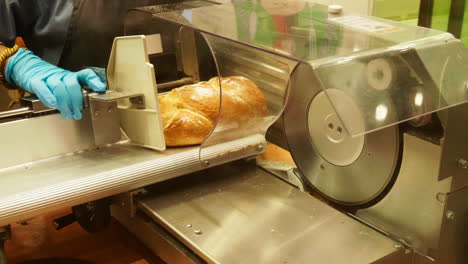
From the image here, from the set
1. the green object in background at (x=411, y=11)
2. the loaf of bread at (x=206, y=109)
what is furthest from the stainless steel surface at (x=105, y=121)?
the green object in background at (x=411, y=11)

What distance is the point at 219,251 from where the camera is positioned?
0.92 meters

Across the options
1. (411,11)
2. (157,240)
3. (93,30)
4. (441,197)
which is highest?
(93,30)

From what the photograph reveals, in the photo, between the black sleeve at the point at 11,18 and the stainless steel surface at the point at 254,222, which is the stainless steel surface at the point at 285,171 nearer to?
the stainless steel surface at the point at 254,222

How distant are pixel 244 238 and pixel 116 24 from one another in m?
0.90

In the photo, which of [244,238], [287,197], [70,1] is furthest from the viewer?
[70,1]

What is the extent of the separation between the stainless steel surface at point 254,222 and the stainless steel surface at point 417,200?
0.26 ft

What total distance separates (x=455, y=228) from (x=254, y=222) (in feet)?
1.28

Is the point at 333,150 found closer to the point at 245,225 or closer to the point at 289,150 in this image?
the point at 289,150

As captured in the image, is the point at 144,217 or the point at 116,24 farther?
the point at 116,24

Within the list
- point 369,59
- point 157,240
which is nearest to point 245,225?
point 157,240

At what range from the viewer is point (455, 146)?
36.7 inches

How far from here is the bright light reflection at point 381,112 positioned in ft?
2.75

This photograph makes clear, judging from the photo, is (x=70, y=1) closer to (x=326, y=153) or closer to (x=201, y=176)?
(x=201, y=176)

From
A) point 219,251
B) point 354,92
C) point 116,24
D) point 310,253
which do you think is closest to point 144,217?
point 219,251
